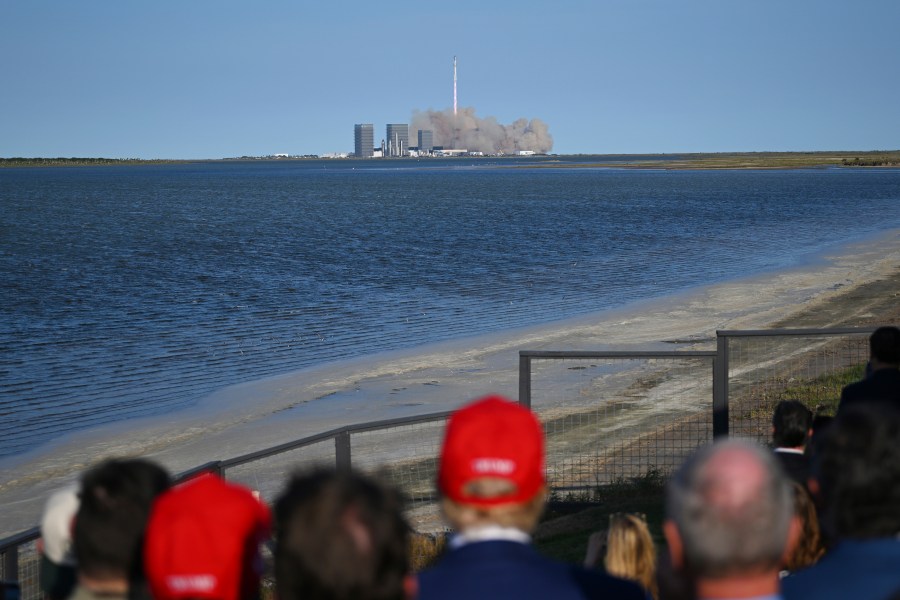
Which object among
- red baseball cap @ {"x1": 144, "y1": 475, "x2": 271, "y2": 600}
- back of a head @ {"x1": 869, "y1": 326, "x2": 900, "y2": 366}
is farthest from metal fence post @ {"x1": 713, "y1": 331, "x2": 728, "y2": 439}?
red baseball cap @ {"x1": 144, "y1": 475, "x2": 271, "y2": 600}

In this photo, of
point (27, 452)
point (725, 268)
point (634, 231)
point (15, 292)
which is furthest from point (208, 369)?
point (634, 231)

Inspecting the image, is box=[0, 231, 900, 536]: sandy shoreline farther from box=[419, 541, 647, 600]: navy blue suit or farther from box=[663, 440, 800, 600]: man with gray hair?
box=[663, 440, 800, 600]: man with gray hair

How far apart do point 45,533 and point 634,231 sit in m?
60.1

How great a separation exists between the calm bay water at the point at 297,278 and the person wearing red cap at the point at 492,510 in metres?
13.6

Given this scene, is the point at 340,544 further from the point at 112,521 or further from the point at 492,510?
the point at 112,521

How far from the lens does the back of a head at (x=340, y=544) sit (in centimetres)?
244

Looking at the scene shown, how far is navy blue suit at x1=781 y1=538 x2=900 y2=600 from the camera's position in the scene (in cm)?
288

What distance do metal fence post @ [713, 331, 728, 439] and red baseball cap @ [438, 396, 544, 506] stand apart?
6.48 m

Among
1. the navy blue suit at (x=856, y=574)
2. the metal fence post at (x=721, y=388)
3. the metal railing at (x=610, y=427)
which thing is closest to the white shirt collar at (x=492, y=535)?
the navy blue suit at (x=856, y=574)

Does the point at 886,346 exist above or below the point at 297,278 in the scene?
above

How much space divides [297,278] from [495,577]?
36368mm

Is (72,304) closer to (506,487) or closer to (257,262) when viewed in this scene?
(257,262)

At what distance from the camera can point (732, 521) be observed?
2.53m

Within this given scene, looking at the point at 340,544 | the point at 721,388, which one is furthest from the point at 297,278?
the point at 340,544
